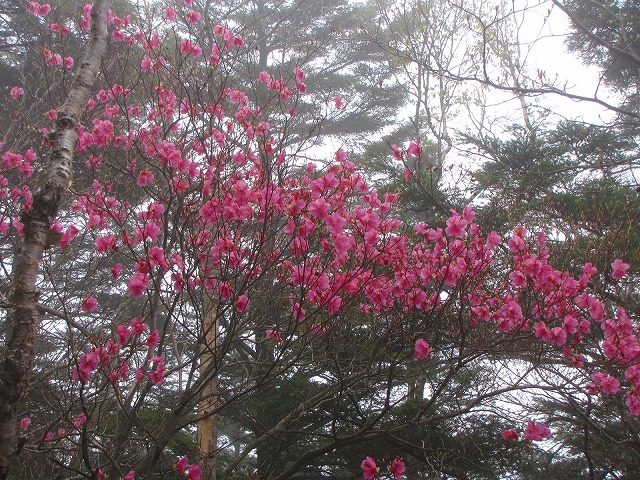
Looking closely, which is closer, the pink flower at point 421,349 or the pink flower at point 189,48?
the pink flower at point 421,349

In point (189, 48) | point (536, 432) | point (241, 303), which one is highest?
point (189, 48)

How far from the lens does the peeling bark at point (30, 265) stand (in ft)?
6.53

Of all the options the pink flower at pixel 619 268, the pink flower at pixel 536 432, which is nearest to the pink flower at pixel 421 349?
the pink flower at pixel 536 432

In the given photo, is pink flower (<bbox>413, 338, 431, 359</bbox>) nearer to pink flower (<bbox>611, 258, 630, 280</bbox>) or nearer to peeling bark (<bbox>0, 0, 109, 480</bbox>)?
pink flower (<bbox>611, 258, 630, 280</bbox>)

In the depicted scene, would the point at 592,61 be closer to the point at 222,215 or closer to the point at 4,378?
the point at 222,215

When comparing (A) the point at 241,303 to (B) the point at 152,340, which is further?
(B) the point at 152,340

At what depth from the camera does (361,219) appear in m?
3.15

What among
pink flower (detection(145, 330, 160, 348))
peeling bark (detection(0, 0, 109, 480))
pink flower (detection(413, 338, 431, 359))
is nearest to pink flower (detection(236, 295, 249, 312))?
pink flower (detection(145, 330, 160, 348))

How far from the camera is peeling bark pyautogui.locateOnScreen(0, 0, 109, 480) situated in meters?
1.99

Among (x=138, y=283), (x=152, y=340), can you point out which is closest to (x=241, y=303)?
(x=138, y=283)

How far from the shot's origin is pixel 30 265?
2258 millimetres

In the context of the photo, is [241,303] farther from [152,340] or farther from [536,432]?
[536,432]

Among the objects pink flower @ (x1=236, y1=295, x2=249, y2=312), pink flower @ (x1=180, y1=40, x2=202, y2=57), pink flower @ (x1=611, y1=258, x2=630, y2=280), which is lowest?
pink flower @ (x1=236, y1=295, x2=249, y2=312)

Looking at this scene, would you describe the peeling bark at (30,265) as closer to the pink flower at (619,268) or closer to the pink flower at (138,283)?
the pink flower at (138,283)
